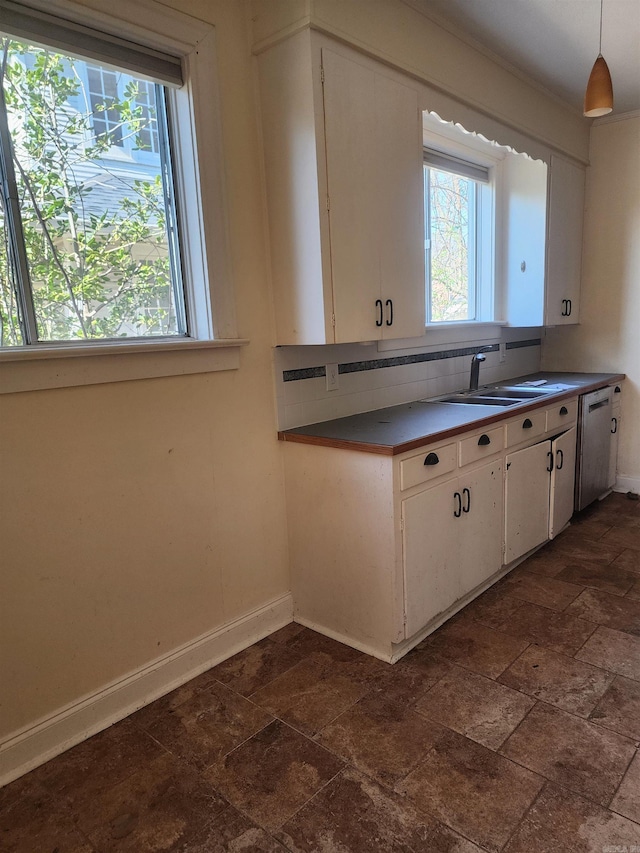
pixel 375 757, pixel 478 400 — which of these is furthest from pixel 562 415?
pixel 375 757

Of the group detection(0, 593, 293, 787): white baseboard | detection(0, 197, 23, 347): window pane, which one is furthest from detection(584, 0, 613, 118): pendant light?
detection(0, 593, 293, 787): white baseboard

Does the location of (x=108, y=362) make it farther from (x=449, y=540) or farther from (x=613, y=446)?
(x=613, y=446)

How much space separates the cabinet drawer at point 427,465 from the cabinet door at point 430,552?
6 cm

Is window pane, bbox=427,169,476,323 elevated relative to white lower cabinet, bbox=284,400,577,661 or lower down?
elevated

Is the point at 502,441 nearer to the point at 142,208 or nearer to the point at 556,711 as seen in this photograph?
the point at 556,711

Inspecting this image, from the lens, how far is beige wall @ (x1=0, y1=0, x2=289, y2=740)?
172cm

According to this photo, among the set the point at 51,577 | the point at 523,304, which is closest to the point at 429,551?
the point at 51,577

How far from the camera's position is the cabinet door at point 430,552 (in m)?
2.20

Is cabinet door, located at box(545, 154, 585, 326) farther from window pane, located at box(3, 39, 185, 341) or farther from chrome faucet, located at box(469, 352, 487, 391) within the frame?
window pane, located at box(3, 39, 185, 341)

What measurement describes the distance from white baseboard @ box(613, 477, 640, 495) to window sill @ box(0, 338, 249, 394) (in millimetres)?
3259

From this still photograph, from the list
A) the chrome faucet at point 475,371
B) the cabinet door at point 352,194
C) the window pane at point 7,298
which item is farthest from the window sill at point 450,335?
the window pane at point 7,298

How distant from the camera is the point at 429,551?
90.2 inches

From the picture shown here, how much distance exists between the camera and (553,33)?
2.77 metres

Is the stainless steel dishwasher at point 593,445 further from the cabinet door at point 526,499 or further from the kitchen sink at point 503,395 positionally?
the cabinet door at point 526,499
